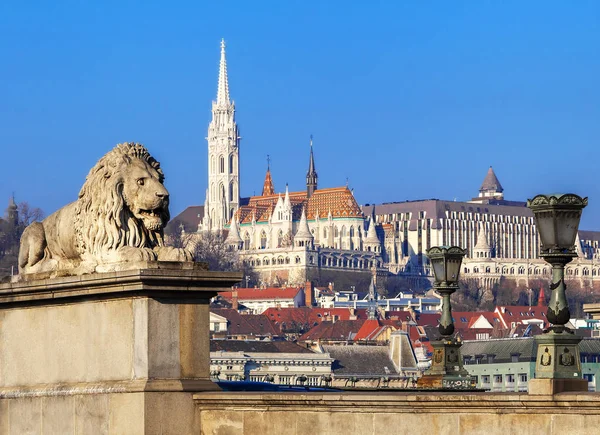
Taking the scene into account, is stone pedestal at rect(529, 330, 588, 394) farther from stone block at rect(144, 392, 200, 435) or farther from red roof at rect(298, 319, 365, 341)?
red roof at rect(298, 319, 365, 341)

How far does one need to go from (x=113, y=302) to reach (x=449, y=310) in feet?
30.2

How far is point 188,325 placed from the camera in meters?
12.5

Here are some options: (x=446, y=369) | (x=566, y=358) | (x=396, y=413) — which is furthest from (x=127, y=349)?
(x=446, y=369)

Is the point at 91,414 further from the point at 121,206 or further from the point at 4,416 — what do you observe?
the point at 121,206

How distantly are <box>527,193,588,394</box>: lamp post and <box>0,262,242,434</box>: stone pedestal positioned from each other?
1884 millimetres

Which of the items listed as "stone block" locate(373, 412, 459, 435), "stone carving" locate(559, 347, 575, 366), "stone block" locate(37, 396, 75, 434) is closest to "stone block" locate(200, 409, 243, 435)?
"stone block" locate(37, 396, 75, 434)

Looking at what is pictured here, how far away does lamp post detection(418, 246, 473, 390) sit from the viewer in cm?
2091

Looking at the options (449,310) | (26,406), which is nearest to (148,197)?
(26,406)

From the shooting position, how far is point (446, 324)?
21.4 meters

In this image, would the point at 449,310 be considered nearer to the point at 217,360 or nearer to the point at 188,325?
the point at 188,325

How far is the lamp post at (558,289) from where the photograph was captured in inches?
438

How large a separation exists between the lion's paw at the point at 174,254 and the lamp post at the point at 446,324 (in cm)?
834

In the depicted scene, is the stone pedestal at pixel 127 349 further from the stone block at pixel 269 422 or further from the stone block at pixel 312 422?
the stone block at pixel 312 422

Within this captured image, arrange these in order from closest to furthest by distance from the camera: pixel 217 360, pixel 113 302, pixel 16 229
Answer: pixel 113 302
pixel 217 360
pixel 16 229
